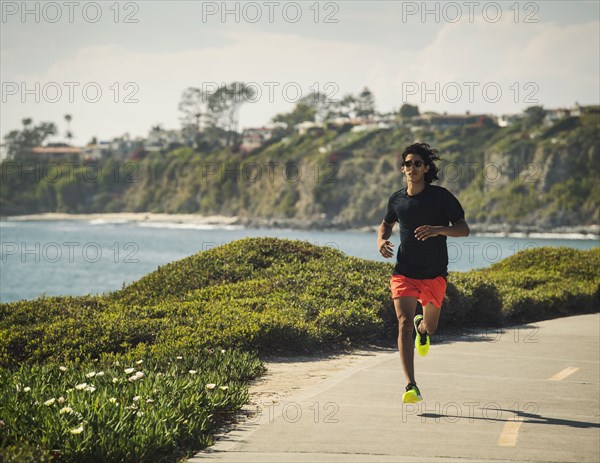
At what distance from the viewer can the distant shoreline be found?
5241 inches

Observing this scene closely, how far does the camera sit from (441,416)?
7.89 metres

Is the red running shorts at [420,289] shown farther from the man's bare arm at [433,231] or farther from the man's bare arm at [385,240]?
the man's bare arm at [433,231]

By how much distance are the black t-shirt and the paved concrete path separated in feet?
3.98

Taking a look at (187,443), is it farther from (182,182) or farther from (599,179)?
(182,182)

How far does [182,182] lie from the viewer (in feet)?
572

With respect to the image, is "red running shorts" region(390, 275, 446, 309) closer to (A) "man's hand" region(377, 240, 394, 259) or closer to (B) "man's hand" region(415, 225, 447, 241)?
(A) "man's hand" region(377, 240, 394, 259)

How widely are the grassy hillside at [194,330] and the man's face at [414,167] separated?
2436mm

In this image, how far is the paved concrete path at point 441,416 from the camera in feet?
21.8

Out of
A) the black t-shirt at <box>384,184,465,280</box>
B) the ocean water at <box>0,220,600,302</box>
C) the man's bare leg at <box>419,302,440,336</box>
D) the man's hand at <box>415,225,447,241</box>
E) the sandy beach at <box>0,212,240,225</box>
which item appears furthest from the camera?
the sandy beach at <box>0,212,240,225</box>

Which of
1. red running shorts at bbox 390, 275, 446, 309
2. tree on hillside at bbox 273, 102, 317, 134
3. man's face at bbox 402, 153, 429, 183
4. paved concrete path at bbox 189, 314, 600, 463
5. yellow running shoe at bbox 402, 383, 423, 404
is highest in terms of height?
tree on hillside at bbox 273, 102, 317, 134

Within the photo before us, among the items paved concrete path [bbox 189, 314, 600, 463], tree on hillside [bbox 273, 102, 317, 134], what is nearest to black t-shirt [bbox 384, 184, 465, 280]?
paved concrete path [bbox 189, 314, 600, 463]

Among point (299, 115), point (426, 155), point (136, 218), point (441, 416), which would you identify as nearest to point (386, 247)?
point (426, 155)

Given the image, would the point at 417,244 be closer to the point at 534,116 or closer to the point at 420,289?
the point at 420,289

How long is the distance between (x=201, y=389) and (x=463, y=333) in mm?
7345
